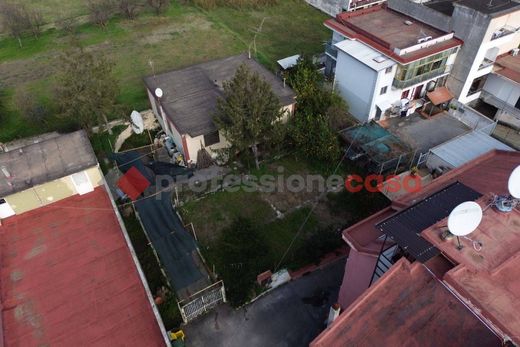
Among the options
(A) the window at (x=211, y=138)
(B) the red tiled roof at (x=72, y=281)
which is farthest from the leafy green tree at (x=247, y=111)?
(B) the red tiled roof at (x=72, y=281)

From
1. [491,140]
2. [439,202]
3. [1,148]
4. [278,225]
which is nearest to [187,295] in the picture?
[278,225]

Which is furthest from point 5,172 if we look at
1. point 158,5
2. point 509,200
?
point 158,5

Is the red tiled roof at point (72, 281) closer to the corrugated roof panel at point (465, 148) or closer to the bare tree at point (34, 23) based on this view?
the corrugated roof panel at point (465, 148)

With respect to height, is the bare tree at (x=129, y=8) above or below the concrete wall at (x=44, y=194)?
below

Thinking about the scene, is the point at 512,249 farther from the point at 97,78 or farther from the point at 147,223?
the point at 97,78

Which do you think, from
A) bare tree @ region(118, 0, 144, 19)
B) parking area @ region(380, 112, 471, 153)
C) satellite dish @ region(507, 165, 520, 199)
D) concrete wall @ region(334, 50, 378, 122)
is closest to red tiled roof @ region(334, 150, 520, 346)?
satellite dish @ region(507, 165, 520, 199)

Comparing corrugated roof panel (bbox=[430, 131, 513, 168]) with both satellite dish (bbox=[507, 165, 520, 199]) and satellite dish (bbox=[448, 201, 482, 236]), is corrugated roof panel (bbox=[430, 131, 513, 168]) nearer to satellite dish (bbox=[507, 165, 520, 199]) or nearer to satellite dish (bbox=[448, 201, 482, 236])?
satellite dish (bbox=[507, 165, 520, 199])
